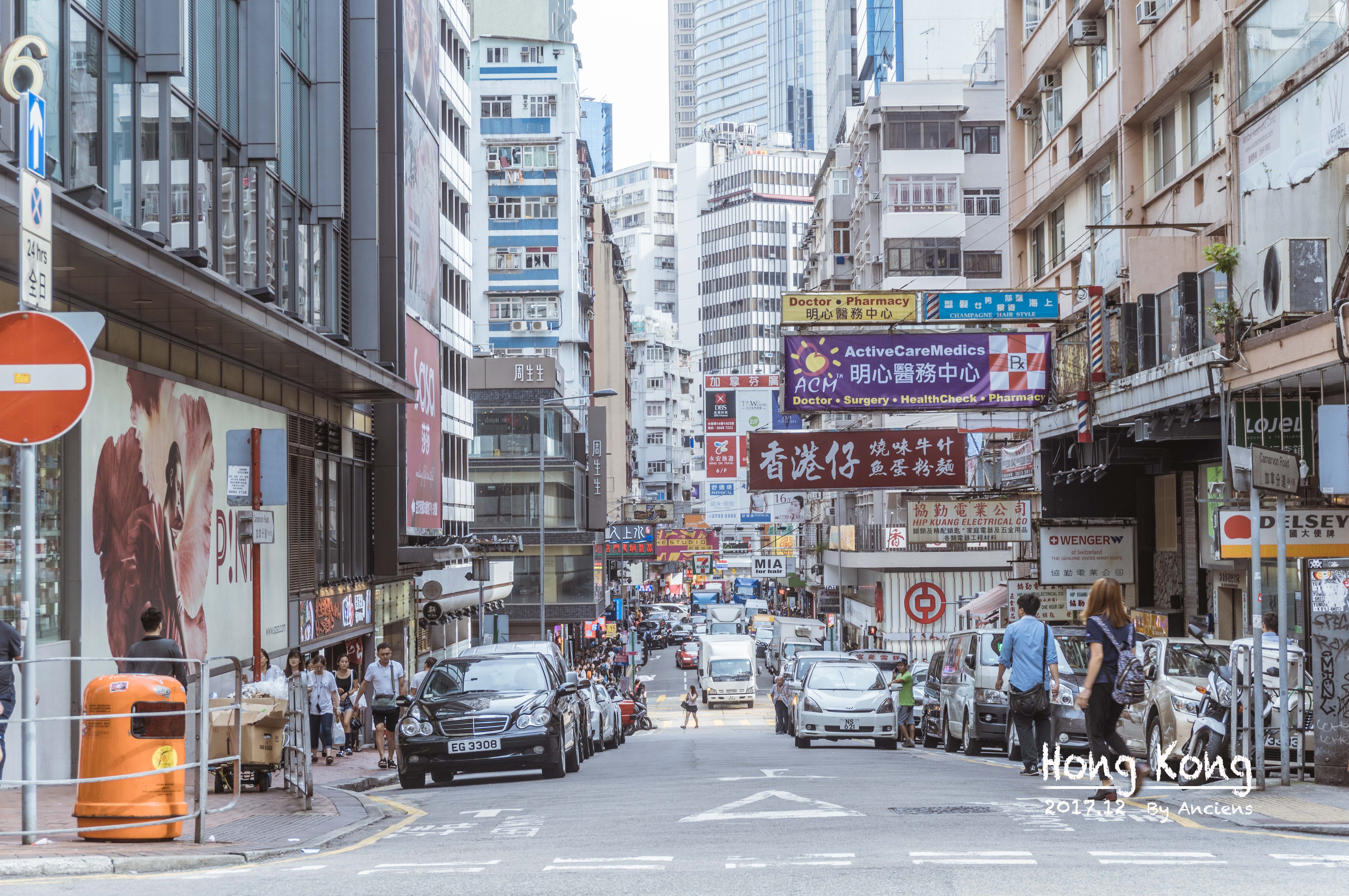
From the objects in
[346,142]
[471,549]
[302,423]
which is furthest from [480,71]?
[302,423]

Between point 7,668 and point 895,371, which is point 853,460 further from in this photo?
point 7,668

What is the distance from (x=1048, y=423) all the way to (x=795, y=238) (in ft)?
500

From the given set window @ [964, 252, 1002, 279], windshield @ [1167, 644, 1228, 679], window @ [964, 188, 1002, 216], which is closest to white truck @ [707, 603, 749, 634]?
window @ [964, 252, 1002, 279]

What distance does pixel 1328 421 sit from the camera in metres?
13.8

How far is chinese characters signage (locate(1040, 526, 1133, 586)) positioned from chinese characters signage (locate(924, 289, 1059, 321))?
4118 millimetres

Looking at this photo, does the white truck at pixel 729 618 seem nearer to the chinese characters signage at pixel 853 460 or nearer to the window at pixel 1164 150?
the chinese characters signage at pixel 853 460

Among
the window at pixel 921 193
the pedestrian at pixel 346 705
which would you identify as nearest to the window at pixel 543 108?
the window at pixel 921 193

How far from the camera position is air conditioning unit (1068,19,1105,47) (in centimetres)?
3086

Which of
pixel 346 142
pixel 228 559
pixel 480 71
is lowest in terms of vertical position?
pixel 228 559

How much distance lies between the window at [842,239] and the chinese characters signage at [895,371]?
56.4 metres

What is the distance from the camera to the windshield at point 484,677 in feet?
59.0

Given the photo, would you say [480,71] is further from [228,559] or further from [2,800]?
[2,800]

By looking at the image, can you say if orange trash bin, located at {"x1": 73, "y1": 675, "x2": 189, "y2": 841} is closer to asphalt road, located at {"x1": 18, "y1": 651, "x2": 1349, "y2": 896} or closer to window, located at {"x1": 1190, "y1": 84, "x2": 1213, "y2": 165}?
asphalt road, located at {"x1": 18, "y1": 651, "x2": 1349, "y2": 896}

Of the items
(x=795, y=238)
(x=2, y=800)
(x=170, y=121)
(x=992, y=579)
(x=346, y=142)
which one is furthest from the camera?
(x=795, y=238)
